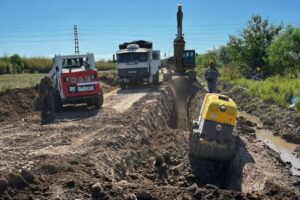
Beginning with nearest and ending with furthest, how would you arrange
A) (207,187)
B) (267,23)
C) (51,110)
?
(207,187) → (51,110) → (267,23)

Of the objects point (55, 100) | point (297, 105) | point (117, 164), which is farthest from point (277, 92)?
point (117, 164)

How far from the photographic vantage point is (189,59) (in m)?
21.3

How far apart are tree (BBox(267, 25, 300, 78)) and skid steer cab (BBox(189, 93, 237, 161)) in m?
16.3

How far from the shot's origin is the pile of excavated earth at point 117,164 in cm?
441

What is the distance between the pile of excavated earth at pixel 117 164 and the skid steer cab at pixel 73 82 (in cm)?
67

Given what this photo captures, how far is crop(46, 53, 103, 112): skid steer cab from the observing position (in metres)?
10.7

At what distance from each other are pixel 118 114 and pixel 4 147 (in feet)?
15.2

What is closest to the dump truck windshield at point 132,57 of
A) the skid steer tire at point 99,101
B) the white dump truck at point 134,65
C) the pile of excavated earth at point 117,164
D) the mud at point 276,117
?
the white dump truck at point 134,65

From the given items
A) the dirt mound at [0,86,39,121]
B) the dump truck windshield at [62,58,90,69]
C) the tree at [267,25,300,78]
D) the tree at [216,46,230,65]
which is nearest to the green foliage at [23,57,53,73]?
the dirt mound at [0,86,39,121]

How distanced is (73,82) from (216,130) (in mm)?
6700

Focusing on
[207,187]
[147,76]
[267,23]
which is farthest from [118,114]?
[267,23]

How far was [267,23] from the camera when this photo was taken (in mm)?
29922

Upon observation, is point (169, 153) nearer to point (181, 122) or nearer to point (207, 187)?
point (207, 187)

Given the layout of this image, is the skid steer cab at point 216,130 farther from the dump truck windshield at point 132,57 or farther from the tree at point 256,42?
the tree at point 256,42
